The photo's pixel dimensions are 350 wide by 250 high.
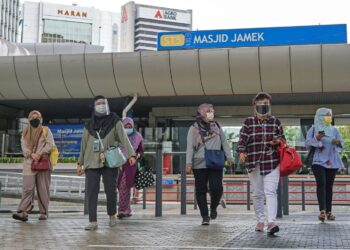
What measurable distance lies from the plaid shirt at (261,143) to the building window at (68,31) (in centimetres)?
15013

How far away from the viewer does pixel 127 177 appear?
8383 mm

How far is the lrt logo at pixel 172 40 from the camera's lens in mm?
25125

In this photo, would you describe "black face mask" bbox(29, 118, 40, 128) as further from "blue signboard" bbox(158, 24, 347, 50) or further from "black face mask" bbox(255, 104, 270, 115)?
"blue signboard" bbox(158, 24, 347, 50)

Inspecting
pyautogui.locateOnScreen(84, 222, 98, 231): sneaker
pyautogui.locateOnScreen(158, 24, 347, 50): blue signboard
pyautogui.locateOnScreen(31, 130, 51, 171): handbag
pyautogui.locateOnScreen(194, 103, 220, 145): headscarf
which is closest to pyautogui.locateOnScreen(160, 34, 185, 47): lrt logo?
pyautogui.locateOnScreen(158, 24, 347, 50): blue signboard

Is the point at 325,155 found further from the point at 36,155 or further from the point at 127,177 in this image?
the point at 36,155

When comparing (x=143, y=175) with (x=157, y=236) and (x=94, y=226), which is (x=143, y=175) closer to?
(x=94, y=226)

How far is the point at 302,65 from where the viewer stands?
23922 millimetres

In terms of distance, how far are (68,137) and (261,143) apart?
82.5 feet

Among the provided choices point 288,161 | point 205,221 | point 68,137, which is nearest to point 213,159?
point 205,221

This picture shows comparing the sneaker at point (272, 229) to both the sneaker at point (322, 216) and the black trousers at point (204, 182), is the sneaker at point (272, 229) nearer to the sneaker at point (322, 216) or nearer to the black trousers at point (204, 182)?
the black trousers at point (204, 182)

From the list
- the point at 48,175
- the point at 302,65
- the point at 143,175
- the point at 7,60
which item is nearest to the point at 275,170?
the point at 143,175

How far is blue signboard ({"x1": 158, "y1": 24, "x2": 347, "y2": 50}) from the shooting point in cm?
2370

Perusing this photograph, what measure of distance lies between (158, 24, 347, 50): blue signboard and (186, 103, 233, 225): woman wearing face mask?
17.8m

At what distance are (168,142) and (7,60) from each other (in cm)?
933
